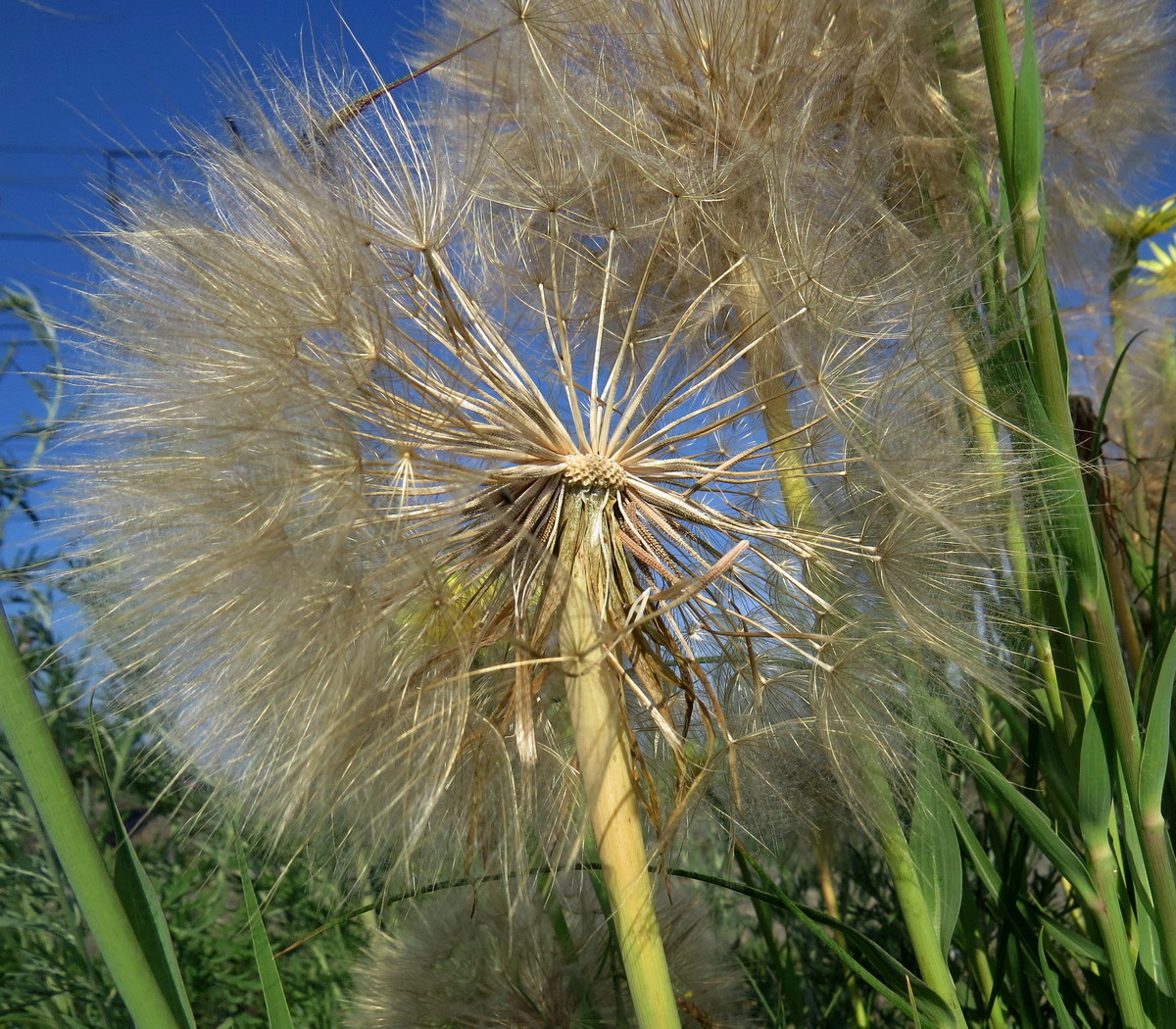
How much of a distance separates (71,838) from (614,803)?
0.69 metres

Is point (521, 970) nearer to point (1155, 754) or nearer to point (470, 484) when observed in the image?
point (470, 484)

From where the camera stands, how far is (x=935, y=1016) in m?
1.37

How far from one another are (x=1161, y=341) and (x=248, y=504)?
3.23 meters

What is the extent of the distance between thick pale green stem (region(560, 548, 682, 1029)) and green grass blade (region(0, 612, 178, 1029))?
59 centimetres

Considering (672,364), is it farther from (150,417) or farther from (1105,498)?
(1105,498)

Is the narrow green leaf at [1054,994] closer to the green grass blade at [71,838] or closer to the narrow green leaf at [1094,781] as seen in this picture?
the narrow green leaf at [1094,781]

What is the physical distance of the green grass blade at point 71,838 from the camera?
74 cm

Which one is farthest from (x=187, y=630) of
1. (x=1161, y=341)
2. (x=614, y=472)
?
(x=1161, y=341)

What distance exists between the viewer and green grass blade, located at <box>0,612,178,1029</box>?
29.0 inches

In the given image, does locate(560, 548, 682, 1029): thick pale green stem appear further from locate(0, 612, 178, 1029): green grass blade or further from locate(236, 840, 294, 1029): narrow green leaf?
locate(0, 612, 178, 1029): green grass blade

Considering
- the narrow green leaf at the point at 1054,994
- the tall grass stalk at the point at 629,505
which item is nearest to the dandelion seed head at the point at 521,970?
the tall grass stalk at the point at 629,505

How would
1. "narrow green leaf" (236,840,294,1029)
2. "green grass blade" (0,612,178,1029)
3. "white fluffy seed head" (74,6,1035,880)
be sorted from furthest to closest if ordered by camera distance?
"white fluffy seed head" (74,6,1035,880) → "narrow green leaf" (236,840,294,1029) → "green grass blade" (0,612,178,1029)

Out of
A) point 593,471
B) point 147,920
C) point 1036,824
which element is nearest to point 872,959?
point 1036,824

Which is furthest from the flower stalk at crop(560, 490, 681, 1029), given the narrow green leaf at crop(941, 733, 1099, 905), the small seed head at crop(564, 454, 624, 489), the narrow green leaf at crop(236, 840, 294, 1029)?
the narrow green leaf at crop(941, 733, 1099, 905)
